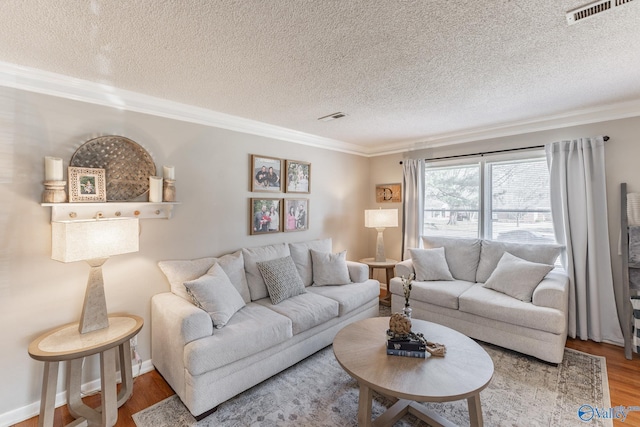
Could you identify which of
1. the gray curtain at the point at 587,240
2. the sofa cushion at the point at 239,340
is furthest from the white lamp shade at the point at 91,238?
the gray curtain at the point at 587,240

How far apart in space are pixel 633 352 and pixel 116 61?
198 inches

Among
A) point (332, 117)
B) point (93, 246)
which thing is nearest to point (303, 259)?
point (332, 117)

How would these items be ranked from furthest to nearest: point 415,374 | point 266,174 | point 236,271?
point 266,174 → point 236,271 → point 415,374

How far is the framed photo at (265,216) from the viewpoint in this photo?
3.34 m

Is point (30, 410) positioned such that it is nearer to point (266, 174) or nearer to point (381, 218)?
point (266, 174)

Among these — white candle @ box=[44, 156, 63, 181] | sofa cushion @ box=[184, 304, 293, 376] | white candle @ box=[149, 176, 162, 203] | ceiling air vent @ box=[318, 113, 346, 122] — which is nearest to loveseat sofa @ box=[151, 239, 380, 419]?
sofa cushion @ box=[184, 304, 293, 376]

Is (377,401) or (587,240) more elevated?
(587,240)

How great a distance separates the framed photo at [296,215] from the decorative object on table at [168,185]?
4.61ft

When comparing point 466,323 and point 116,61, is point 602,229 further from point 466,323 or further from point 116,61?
point 116,61

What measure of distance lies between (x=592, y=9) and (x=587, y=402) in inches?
101

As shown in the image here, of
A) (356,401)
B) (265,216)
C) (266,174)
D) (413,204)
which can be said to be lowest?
(356,401)

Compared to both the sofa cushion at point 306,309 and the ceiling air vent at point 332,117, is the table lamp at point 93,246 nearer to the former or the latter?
the sofa cushion at point 306,309

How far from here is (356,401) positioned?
213 centimetres

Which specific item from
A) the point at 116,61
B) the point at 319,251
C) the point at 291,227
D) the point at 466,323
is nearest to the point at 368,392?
the point at 466,323
